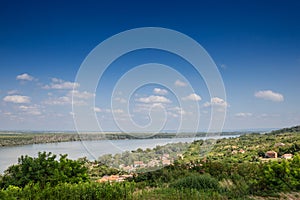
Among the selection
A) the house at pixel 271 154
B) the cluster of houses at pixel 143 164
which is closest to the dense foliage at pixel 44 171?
the cluster of houses at pixel 143 164

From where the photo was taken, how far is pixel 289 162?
20.3 feet

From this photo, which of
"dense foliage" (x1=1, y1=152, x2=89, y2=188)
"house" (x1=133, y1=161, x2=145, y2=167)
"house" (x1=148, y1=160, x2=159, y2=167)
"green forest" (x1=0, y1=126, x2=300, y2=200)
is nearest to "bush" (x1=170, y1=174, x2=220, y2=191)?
"green forest" (x1=0, y1=126, x2=300, y2=200)

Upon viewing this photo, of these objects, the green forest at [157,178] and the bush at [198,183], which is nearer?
the green forest at [157,178]

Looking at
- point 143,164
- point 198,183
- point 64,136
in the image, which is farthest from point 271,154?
point 64,136

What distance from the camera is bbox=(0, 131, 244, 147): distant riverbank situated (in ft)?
22.1

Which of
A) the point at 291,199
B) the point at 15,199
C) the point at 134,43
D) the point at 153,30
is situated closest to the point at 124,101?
the point at 134,43

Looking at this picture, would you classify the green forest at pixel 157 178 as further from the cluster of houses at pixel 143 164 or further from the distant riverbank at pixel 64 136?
the distant riverbank at pixel 64 136

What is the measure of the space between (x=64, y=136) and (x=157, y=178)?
7.63 m

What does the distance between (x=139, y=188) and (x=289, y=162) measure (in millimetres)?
3764

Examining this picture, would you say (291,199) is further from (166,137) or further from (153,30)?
(153,30)

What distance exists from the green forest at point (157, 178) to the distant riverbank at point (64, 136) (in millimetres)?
505

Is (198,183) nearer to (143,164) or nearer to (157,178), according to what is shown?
(157,178)

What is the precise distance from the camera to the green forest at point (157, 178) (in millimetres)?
4699

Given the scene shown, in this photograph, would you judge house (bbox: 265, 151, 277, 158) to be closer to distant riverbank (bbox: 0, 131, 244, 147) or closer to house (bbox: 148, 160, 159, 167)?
distant riverbank (bbox: 0, 131, 244, 147)
